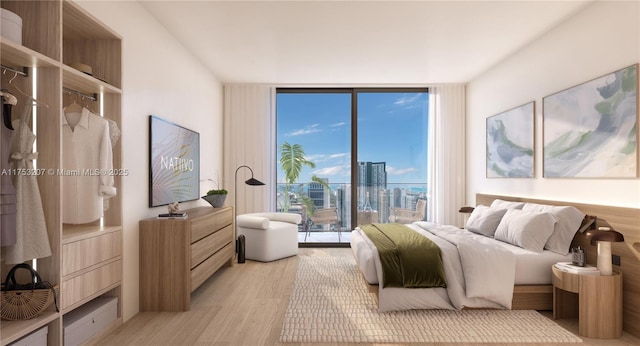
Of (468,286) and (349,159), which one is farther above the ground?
(349,159)

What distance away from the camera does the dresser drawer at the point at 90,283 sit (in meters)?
2.16

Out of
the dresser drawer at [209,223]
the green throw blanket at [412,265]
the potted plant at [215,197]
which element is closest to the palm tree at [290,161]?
the dresser drawer at [209,223]

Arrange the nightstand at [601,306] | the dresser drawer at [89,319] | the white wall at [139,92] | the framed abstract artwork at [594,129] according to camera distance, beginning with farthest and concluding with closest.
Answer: the white wall at [139,92] → the framed abstract artwork at [594,129] → the nightstand at [601,306] → the dresser drawer at [89,319]

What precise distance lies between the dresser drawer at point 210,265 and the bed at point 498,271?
5.40 ft

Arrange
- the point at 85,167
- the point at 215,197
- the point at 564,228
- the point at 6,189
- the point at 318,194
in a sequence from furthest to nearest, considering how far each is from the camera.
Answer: the point at 318,194, the point at 215,197, the point at 564,228, the point at 85,167, the point at 6,189

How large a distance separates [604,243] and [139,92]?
4.15 m

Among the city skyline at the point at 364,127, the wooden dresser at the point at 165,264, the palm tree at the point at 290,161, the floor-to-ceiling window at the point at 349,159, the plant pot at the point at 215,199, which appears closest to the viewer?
the wooden dresser at the point at 165,264

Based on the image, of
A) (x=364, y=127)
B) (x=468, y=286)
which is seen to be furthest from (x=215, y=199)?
(x=364, y=127)

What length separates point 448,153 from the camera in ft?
19.8

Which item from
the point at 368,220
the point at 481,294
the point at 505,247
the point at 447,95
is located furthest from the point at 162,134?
the point at 447,95

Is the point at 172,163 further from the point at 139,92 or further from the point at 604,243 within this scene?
the point at 604,243

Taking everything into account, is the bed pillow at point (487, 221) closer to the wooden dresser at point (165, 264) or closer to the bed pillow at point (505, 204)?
the bed pillow at point (505, 204)

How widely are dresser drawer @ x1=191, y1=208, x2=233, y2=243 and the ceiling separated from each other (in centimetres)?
207

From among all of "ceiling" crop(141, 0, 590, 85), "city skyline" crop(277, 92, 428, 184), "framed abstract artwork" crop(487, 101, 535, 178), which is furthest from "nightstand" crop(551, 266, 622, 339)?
"city skyline" crop(277, 92, 428, 184)
